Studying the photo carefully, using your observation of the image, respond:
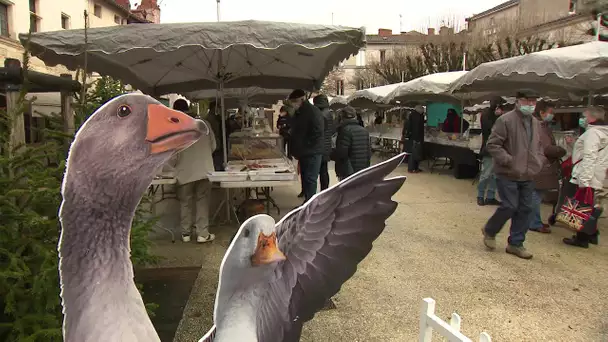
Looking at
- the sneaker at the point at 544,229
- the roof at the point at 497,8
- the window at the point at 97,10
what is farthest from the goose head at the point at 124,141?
the roof at the point at 497,8

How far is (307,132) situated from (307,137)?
0.21 feet

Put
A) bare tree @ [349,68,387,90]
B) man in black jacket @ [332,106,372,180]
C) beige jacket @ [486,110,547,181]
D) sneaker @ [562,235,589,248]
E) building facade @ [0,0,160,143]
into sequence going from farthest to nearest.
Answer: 1. bare tree @ [349,68,387,90]
2. building facade @ [0,0,160,143]
3. man in black jacket @ [332,106,372,180]
4. sneaker @ [562,235,589,248]
5. beige jacket @ [486,110,547,181]

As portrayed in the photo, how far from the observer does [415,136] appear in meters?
11.4

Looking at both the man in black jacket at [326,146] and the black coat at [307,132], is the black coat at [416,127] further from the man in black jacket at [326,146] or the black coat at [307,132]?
the black coat at [307,132]

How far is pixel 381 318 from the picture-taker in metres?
3.54

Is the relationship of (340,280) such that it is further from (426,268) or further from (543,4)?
(543,4)

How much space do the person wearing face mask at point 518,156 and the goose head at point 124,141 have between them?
443 cm

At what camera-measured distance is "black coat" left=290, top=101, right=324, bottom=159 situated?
5.55 metres

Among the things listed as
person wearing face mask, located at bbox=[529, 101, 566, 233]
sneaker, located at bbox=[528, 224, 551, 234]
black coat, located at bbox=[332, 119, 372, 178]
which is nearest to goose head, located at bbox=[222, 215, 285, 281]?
black coat, located at bbox=[332, 119, 372, 178]

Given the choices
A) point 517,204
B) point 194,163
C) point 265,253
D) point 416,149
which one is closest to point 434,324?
point 265,253

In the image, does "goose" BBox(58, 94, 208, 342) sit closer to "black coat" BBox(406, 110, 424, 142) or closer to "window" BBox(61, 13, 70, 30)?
"black coat" BBox(406, 110, 424, 142)

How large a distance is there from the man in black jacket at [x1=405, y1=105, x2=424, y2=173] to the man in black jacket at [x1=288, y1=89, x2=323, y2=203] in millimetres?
6299

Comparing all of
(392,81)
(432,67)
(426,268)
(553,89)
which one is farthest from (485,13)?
(426,268)

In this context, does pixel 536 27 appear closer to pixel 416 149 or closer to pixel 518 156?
pixel 416 149
